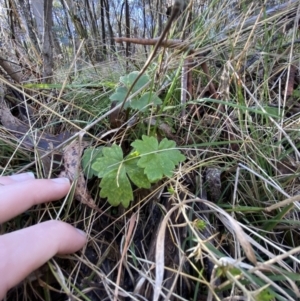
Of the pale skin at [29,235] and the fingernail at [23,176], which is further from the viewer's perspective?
the fingernail at [23,176]

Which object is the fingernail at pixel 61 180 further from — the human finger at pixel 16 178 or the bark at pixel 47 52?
the bark at pixel 47 52

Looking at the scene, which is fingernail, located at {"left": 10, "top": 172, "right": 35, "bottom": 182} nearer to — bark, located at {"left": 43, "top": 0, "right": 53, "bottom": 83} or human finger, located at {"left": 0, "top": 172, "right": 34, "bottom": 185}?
human finger, located at {"left": 0, "top": 172, "right": 34, "bottom": 185}

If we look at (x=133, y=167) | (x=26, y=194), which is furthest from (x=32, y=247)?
(x=133, y=167)

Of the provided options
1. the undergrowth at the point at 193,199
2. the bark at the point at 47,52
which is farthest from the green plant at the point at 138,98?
the bark at the point at 47,52

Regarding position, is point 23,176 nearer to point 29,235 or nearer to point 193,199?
point 29,235

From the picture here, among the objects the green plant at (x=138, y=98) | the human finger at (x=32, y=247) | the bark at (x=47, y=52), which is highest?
the bark at (x=47, y=52)

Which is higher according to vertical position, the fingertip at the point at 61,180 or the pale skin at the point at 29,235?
the fingertip at the point at 61,180

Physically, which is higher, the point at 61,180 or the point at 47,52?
the point at 47,52
